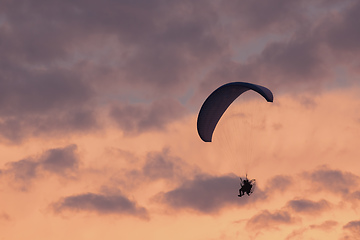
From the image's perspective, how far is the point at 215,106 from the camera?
332 feet

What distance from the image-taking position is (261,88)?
317ft

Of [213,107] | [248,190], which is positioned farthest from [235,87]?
[248,190]

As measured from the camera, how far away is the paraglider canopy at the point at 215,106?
99.8m

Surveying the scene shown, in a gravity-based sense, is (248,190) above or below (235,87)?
below

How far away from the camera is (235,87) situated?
99375 millimetres

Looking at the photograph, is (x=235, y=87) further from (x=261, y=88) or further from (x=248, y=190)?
(x=248, y=190)

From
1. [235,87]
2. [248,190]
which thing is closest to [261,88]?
[235,87]

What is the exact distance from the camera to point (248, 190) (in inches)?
4018

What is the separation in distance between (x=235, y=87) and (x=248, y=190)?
1040cm

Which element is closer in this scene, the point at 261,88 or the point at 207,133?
the point at 261,88

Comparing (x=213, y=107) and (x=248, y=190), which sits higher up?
(x=213, y=107)

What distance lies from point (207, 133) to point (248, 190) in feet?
22.5

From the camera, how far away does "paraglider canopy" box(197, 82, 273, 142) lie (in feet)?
327
